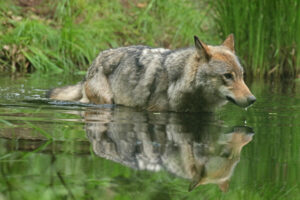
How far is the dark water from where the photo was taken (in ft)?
9.14

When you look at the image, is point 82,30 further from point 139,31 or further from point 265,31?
point 265,31

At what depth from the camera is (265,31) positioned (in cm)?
1146

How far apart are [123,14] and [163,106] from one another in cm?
945

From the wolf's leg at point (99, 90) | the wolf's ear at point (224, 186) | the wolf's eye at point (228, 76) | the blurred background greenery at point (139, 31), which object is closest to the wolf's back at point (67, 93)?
the wolf's leg at point (99, 90)

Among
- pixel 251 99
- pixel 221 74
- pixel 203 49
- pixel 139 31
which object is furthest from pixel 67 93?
pixel 139 31

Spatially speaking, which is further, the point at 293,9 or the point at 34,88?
the point at 293,9

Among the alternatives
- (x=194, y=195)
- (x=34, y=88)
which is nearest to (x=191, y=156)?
(x=194, y=195)

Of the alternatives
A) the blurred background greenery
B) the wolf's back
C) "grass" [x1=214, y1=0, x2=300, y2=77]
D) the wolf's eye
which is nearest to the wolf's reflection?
the wolf's eye

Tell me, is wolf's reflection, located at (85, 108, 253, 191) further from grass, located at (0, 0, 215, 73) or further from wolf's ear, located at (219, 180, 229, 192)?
grass, located at (0, 0, 215, 73)

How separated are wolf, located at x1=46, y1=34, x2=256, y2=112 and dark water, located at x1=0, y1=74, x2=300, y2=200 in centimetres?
30

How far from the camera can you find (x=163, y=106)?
22.9 ft

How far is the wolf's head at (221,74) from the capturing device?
6.41 meters

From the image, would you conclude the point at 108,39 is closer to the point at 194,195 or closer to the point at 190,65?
the point at 190,65

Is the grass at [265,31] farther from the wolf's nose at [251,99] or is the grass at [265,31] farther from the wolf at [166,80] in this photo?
the wolf's nose at [251,99]
